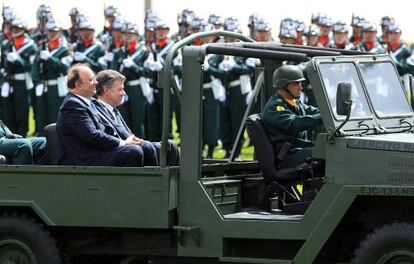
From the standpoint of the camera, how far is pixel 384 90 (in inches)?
453

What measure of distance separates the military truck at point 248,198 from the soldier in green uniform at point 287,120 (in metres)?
0.14

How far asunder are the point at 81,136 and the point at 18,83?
40.4 feet

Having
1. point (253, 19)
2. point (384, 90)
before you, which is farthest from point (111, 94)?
point (253, 19)

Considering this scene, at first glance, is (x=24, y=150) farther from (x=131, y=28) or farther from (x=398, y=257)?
(x=131, y=28)

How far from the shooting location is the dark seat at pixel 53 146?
38.3 ft

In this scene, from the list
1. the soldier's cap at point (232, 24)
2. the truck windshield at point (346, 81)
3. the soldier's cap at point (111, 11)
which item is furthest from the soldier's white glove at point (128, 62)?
the truck windshield at point (346, 81)

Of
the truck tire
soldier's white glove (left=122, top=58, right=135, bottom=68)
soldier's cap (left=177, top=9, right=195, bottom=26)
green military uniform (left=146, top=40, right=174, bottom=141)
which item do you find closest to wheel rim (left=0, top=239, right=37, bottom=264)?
the truck tire

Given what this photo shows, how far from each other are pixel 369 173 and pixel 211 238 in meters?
1.32

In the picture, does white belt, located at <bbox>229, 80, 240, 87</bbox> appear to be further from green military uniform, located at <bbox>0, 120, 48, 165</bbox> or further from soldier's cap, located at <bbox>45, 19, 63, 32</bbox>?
green military uniform, located at <bbox>0, 120, 48, 165</bbox>

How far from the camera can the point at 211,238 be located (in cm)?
1098

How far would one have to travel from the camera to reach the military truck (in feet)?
34.4

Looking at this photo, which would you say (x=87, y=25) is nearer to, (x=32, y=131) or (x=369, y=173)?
(x=32, y=131)

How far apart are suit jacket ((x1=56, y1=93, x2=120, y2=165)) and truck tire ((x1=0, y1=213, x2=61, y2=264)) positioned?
0.61 meters

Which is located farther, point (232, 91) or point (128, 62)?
point (232, 91)
